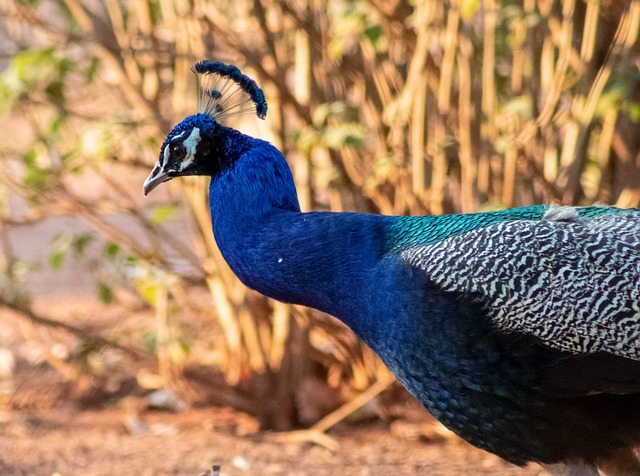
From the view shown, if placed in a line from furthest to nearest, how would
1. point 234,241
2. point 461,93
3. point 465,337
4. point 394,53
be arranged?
point 394,53 < point 461,93 < point 234,241 < point 465,337

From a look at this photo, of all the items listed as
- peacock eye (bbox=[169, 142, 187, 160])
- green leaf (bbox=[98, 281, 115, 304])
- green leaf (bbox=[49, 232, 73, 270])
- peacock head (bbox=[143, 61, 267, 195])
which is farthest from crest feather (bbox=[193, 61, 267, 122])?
green leaf (bbox=[98, 281, 115, 304])

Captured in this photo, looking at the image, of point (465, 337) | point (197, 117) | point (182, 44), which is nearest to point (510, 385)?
point (465, 337)

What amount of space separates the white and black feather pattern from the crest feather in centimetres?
69

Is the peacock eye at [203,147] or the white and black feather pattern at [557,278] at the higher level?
the peacock eye at [203,147]

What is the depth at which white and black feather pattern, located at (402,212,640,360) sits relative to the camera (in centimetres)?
219

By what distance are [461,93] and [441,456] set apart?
54.5 inches

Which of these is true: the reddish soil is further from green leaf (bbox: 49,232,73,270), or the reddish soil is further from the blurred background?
green leaf (bbox: 49,232,73,270)

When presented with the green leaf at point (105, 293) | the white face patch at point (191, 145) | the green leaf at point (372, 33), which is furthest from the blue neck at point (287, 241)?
the green leaf at point (105, 293)

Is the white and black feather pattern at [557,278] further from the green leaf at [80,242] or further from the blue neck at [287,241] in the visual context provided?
the green leaf at [80,242]

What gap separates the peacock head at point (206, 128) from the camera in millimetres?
2607

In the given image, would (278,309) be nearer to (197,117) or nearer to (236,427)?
(236,427)

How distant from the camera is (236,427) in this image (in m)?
4.12

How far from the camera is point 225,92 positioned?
267cm

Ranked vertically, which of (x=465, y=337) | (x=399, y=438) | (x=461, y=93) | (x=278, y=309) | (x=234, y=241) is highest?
(x=461, y=93)
